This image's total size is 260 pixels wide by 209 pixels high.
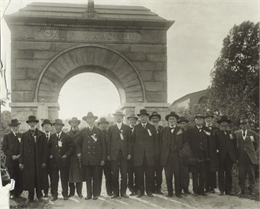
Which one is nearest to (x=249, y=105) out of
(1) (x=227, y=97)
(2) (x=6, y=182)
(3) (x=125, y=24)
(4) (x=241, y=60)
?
(1) (x=227, y=97)

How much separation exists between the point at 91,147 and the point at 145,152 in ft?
3.86

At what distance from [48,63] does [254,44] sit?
8001 millimetres

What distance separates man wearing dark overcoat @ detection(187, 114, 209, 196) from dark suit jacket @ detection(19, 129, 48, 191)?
10.4 ft

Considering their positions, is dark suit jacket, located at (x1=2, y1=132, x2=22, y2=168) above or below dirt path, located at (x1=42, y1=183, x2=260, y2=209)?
above

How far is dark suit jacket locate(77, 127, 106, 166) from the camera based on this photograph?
602cm

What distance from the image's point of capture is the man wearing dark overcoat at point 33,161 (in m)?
5.84

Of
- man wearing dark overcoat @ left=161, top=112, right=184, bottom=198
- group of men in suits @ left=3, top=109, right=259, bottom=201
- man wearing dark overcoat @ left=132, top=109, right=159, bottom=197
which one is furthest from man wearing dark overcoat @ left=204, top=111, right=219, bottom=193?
man wearing dark overcoat @ left=132, top=109, right=159, bottom=197

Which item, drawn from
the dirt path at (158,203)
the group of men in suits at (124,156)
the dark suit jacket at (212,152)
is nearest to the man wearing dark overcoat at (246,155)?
the group of men in suits at (124,156)

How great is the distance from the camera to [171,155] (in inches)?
245

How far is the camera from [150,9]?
8.80 m

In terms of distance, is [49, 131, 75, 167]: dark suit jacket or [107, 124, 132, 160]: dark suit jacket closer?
[49, 131, 75, 167]: dark suit jacket

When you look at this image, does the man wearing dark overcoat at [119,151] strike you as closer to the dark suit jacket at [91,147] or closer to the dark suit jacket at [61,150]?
the dark suit jacket at [91,147]

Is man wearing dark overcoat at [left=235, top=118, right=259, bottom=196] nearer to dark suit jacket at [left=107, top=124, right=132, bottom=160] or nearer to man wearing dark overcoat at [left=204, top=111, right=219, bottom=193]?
man wearing dark overcoat at [left=204, top=111, right=219, bottom=193]

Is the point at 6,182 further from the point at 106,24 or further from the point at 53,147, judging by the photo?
the point at 106,24
